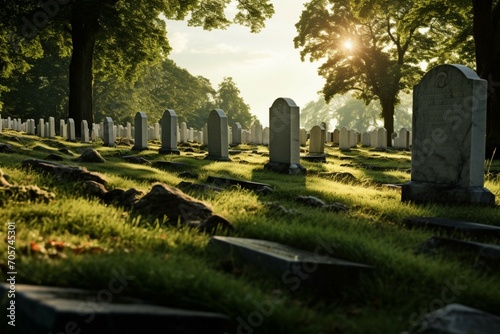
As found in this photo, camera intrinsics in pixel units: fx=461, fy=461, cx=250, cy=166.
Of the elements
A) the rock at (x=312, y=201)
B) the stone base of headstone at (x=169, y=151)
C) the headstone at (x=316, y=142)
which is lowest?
the rock at (x=312, y=201)

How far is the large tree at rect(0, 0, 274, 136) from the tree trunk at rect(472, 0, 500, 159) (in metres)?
12.0

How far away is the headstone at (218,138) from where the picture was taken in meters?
14.4

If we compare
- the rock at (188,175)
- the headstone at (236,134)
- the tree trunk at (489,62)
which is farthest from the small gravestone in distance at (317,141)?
the rock at (188,175)

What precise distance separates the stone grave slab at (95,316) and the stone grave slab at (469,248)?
8.43ft

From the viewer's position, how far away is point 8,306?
2.77 meters

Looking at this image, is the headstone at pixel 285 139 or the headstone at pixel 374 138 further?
the headstone at pixel 374 138

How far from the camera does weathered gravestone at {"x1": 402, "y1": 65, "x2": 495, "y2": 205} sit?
25.1ft

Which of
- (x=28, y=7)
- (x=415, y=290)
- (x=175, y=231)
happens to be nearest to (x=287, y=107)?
(x=175, y=231)

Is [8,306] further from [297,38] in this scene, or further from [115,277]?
[297,38]

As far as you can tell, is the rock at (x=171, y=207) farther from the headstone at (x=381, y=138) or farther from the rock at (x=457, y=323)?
the headstone at (x=381, y=138)

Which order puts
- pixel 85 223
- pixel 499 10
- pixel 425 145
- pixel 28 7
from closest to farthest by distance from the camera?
pixel 85 223
pixel 425 145
pixel 499 10
pixel 28 7

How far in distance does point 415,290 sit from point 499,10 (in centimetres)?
1532

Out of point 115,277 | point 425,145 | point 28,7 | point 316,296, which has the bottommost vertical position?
point 316,296

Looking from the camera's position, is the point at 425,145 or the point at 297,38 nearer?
the point at 425,145
